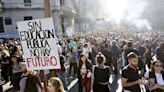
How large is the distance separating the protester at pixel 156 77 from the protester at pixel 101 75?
1238mm

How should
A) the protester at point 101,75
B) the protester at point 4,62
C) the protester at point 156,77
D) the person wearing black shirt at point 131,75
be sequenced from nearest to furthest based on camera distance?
the person wearing black shirt at point 131,75 → the protester at point 156,77 → the protester at point 101,75 → the protester at point 4,62

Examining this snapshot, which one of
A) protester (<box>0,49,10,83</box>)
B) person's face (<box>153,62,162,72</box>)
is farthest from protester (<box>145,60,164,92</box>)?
protester (<box>0,49,10,83</box>)

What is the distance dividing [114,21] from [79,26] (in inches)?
1597

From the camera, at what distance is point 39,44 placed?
703 centimetres

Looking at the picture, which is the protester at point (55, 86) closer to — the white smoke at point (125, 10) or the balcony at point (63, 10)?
the balcony at point (63, 10)

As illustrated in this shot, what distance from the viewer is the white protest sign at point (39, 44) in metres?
6.87

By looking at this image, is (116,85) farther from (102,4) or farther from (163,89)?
(102,4)

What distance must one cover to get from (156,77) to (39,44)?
2.33 metres

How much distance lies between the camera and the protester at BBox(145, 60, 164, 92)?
24.3 feet

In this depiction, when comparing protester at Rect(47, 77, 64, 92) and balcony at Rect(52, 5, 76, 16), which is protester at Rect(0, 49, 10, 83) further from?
balcony at Rect(52, 5, 76, 16)

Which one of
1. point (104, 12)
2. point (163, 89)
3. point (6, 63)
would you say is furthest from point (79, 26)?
point (163, 89)

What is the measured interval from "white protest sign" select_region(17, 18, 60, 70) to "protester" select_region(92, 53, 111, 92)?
1835 millimetres

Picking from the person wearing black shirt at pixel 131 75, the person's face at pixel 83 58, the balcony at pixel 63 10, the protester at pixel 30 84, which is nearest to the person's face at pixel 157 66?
the person wearing black shirt at pixel 131 75

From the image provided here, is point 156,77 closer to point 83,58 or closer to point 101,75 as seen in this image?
point 101,75
